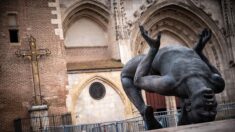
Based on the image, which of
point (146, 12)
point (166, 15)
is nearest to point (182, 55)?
point (146, 12)

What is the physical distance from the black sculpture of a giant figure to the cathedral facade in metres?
9.78

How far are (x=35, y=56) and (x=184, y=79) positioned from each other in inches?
422

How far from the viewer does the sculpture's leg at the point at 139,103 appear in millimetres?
4305

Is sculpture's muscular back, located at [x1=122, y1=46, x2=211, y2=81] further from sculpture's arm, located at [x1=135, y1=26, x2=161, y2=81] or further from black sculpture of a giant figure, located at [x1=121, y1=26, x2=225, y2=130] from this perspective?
sculpture's arm, located at [x1=135, y1=26, x2=161, y2=81]

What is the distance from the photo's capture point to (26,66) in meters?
13.9

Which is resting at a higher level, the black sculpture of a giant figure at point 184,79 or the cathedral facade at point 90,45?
the cathedral facade at point 90,45

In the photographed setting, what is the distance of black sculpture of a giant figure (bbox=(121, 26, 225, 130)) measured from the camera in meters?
3.68

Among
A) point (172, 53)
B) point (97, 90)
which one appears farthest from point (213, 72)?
point (97, 90)

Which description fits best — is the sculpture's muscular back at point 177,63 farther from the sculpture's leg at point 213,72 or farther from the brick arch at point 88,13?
the brick arch at point 88,13

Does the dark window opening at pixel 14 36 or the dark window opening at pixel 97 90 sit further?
the dark window opening at pixel 97 90

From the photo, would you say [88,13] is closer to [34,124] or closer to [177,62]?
[34,124]

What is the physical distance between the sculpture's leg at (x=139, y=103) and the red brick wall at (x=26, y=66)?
363 inches

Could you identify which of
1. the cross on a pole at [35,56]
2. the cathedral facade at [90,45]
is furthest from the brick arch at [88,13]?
the cross on a pole at [35,56]

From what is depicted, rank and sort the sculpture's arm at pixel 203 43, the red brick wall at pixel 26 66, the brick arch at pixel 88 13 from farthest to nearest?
the brick arch at pixel 88 13 < the red brick wall at pixel 26 66 < the sculpture's arm at pixel 203 43
